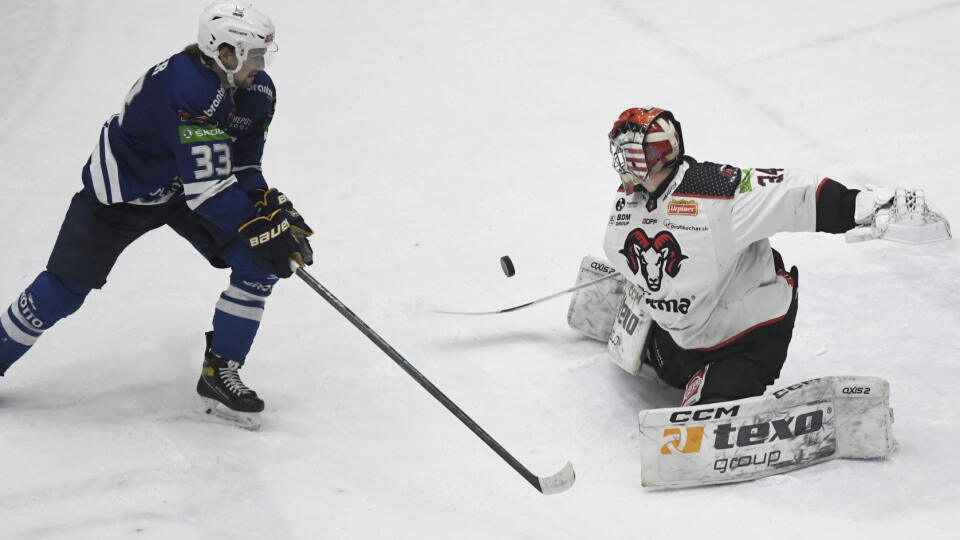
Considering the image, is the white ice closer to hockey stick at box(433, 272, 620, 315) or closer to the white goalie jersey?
hockey stick at box(433, 272, 620, 315)

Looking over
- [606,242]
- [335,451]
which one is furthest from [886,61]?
[335,451]

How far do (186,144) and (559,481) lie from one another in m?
1.45

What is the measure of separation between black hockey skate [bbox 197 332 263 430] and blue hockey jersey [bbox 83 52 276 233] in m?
0.54

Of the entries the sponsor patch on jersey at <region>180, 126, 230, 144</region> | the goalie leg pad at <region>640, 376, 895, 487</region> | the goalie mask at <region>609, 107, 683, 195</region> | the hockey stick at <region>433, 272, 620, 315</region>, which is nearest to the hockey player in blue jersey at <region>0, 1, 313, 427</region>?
the sponsor patch on jersey at <region>180, 126, 230, 144</region>

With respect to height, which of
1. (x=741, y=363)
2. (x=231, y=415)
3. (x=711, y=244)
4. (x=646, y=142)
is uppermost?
(x=646, y=142)

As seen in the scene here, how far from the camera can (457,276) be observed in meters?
4.47

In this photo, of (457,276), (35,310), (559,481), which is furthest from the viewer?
(457,276)

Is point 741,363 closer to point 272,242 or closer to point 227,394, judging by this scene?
point 272,242

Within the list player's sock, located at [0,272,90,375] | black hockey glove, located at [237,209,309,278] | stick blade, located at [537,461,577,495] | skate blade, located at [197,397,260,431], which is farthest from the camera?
skate blade, located at [197,397,260,431]

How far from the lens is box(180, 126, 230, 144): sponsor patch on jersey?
9.87 ft

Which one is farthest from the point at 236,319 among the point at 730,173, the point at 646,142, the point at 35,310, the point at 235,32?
the point at 730,173

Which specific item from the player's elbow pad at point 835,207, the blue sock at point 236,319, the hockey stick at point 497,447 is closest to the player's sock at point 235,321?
the blue sock at point 236,319

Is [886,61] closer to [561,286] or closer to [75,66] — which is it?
[561,286]

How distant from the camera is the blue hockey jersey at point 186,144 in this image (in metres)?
3.02
